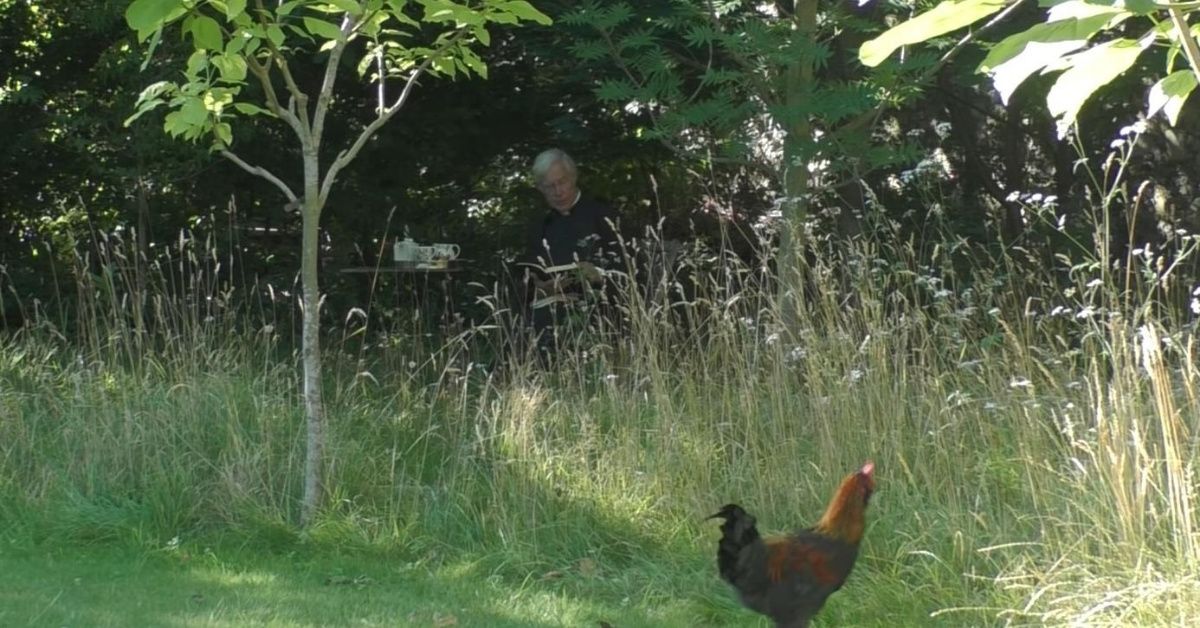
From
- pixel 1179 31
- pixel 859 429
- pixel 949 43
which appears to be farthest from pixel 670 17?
pixel 1179 31

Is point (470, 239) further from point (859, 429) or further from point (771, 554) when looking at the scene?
point (771, 554)

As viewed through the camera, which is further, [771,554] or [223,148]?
[223,148]

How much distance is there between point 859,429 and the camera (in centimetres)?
559

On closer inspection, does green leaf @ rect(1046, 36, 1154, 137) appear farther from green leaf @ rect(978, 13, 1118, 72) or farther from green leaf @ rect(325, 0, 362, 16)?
green leaf @ rect(325, 0, 362, 16)

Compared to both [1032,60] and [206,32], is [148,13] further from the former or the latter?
[1032,60]

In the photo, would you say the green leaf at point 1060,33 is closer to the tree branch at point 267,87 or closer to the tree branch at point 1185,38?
the tree branch at point 1185,38

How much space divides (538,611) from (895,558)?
4.36 feet

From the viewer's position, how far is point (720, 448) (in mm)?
5859

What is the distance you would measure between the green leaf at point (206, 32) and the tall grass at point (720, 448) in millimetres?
2083

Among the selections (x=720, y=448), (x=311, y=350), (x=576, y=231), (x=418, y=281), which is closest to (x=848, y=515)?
(x=720, y=448)

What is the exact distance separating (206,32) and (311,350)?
1.54 m

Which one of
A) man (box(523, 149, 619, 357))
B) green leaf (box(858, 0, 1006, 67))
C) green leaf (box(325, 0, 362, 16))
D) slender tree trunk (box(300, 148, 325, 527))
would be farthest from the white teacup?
green leaf (box(858, 0, 1006, 67))

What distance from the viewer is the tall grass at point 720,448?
14.7ft

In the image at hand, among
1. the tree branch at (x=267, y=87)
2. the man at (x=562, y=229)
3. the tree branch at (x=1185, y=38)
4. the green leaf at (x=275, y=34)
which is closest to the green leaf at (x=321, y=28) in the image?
the green leaf at (x=275, y=34)
